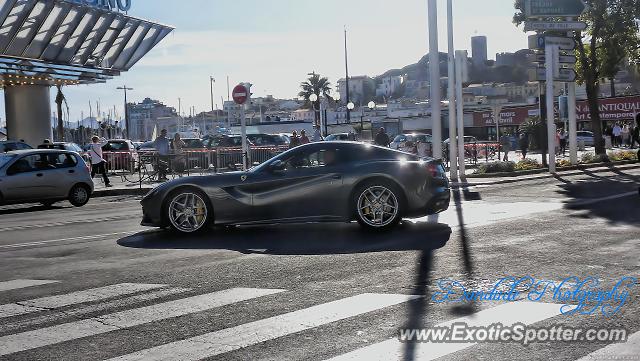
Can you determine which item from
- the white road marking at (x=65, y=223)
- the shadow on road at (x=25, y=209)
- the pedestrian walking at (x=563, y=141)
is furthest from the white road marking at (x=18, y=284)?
the pedestrian walking at (x=563, y=141)

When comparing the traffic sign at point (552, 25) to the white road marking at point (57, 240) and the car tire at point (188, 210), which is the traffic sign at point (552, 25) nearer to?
the car tire at point (188, 210)

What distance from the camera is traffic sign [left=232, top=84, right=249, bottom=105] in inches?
874

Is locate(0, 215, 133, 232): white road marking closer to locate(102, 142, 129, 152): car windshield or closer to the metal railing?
the metal railing

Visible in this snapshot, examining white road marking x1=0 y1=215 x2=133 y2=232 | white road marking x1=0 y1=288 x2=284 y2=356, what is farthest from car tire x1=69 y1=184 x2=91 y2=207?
white road marking x1=0 y1=288 x2=284 y2=356

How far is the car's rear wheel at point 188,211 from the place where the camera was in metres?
10.9

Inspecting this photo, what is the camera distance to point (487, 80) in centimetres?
17325

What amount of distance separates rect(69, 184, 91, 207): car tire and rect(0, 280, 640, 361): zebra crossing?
12552mm

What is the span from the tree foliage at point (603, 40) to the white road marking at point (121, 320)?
83.3ft

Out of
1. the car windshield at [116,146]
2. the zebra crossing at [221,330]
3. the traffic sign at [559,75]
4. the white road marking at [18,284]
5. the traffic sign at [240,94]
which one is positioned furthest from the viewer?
the car windshield at [116,146]

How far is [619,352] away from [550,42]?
844 inches

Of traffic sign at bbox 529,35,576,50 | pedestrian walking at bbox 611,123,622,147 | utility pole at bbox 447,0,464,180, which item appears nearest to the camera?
utility pole at bbox 447,0,464,180

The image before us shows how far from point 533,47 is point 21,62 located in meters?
23.0

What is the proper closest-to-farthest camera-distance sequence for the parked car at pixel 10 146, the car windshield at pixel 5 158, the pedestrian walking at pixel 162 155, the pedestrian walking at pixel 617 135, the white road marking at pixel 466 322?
1. the white road marking at pixel 466 322
2. the car windshield at pixel 5 158
3. the pedestrian walking at pixel 162 155
4. the parked car at pixel 10 146
5. the pedestrian walking at pixel 617 135

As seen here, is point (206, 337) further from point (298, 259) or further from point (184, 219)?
point (184, 219)
